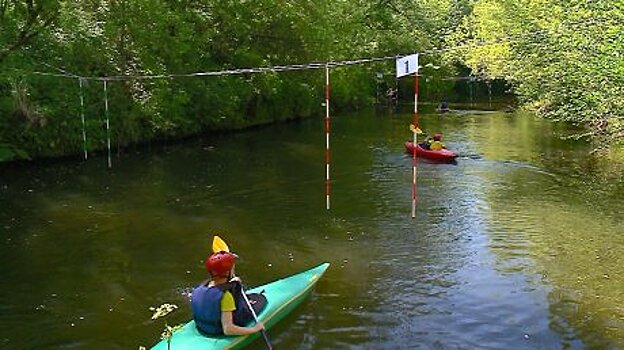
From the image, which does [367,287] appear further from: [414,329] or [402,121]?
[402,121]

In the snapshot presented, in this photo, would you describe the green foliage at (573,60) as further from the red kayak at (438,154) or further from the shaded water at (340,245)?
the red kayak at (438,154)

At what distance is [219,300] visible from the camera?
6570mm

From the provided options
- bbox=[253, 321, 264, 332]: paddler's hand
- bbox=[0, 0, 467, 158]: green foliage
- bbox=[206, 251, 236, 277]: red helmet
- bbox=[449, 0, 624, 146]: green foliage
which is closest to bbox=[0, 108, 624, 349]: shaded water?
bbox=[253, 321, 264, 332]: paddler's hand

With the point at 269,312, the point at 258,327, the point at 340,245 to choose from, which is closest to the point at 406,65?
the point at 340,245

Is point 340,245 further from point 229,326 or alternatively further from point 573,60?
point 573,60

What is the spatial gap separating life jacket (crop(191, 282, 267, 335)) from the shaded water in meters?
0.46

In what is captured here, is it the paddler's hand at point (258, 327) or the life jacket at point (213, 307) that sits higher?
the life jacket at point (213, 307)

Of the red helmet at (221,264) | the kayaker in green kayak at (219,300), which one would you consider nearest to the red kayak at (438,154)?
the kayaker in green kayak at (219,300)

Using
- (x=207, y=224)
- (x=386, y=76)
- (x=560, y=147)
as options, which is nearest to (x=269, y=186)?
(x=207, y=224)

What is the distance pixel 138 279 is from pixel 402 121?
20.2 metres

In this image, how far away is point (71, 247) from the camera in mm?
10648

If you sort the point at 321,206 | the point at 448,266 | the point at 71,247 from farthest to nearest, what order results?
the point at 321,206
the point at 71,247
the point at 448,266

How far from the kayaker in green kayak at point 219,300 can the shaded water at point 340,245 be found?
0.60 metres

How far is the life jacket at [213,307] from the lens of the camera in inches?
259
